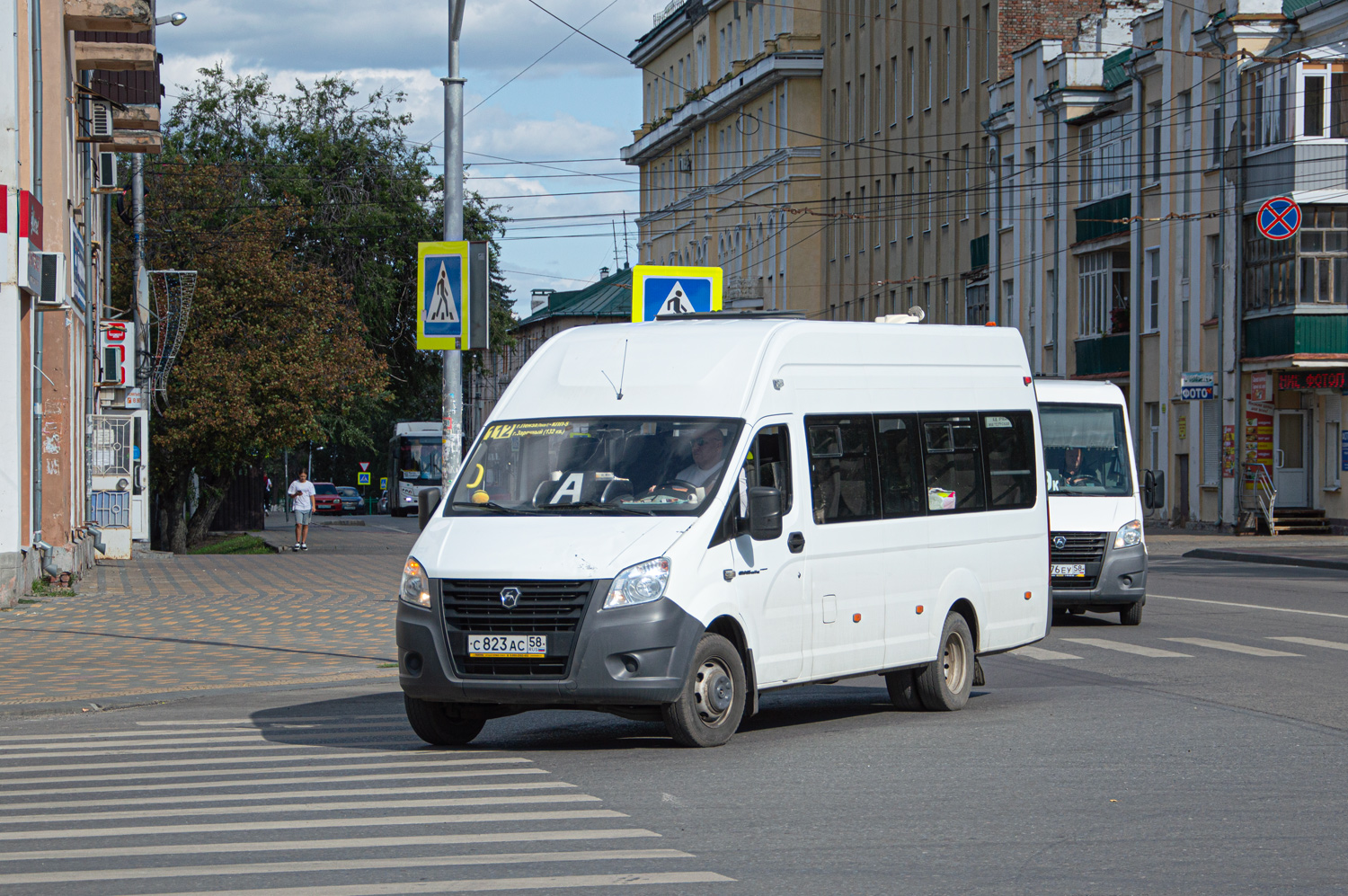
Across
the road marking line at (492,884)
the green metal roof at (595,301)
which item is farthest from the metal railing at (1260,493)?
the green metal roof at (595,301)

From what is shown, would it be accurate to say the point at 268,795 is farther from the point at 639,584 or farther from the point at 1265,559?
the point at 1265,559

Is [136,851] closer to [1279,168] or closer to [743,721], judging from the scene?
[743,721]

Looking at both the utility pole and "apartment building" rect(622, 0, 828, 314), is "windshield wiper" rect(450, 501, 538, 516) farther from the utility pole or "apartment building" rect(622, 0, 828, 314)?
"apartment building" rect(622, 0, 828, 314)

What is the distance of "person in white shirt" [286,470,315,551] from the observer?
40.0 metres

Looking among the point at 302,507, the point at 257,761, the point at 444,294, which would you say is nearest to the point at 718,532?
the point at 257,761

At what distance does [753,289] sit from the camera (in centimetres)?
8625

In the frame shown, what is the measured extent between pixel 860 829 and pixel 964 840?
460 mm

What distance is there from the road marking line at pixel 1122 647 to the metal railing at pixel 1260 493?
2528 centimetres

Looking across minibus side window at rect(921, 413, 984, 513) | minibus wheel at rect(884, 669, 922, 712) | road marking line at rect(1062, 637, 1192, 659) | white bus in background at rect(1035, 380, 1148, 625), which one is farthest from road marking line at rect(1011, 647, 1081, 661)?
minibus wheel at rect(884, 669, 922, 712)

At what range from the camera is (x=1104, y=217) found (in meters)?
51.4

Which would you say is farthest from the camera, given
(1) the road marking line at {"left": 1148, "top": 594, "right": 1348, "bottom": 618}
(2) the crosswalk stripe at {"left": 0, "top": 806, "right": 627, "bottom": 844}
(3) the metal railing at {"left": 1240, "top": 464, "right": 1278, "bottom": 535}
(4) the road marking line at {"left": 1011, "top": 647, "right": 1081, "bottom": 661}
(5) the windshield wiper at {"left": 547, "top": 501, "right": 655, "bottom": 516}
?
(3) the metal railing at {"left": 1240, "top": 464, "right": 1278, "bottom": 535}

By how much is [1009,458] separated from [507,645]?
15.3ft

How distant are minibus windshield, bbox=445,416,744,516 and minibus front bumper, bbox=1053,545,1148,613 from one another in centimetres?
924

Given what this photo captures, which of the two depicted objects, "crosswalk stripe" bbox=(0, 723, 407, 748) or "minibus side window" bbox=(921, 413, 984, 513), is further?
"minibus side window" bbox=(921, 413, 984, 513)
